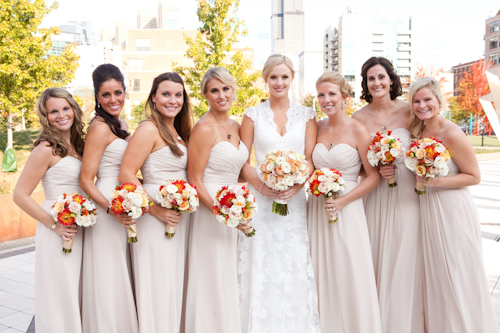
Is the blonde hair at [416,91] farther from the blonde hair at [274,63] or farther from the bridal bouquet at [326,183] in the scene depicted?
the blonde hair at [274,63]

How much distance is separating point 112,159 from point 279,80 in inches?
79.4

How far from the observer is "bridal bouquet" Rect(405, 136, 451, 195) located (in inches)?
156

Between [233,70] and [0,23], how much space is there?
9882 mm

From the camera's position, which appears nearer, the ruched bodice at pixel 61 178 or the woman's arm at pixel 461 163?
the ruched bodice at pixel 61 178

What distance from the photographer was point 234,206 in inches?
148

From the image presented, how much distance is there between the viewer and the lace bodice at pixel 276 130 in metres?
4.69

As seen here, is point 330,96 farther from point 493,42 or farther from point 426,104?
point 493,42

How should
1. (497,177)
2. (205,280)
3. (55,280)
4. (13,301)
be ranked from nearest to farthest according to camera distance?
(55,280), (205,280), (13,301), (497,177)

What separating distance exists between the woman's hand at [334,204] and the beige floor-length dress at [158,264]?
1558 millimetres

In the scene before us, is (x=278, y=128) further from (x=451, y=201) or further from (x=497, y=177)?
(x=497, y=177)

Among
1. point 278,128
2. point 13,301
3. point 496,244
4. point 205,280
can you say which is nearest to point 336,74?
point 278,128

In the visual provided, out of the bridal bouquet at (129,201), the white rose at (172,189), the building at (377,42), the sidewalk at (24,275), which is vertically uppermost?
the building at (377,42)

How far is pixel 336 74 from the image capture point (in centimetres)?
452

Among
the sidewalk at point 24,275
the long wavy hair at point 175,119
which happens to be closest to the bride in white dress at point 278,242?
the long wavy hair at point 175,119
